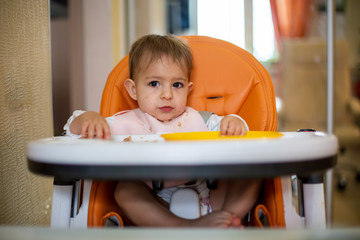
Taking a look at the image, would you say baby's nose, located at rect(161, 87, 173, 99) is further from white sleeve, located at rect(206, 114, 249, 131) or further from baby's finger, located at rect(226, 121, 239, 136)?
baby's finger, located at rect(226, 121, 239, 136)

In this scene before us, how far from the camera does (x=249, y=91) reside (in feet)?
3.27

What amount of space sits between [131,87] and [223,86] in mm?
294

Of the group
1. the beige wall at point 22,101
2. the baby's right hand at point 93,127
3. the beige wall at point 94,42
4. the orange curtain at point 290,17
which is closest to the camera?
the baby's right hand at point 93,127

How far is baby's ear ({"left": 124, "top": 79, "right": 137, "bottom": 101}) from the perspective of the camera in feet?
3.29

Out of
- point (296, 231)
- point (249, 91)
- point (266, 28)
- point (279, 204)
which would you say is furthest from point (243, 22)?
point (296, 231)

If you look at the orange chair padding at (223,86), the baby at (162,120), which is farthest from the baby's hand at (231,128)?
the orange chair padding at (223,86)

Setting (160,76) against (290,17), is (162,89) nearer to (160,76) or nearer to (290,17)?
(160,76)

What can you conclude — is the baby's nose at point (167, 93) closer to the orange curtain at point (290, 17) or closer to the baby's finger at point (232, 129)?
the baby's finger at point (232, 129)

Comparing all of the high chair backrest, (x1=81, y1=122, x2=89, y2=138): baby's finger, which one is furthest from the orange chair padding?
(x1=81, y1=122, x2=89, y2=138): baby's finger

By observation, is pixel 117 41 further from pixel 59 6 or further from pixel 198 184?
pixel 198 184

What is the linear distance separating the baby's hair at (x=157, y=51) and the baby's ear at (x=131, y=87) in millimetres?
20

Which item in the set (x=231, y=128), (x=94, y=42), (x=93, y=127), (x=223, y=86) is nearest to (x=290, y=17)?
(x=94, y=42)

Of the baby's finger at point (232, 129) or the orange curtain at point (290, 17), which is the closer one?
the baby's finger at point (232, 129)

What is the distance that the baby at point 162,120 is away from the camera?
0.77 m
